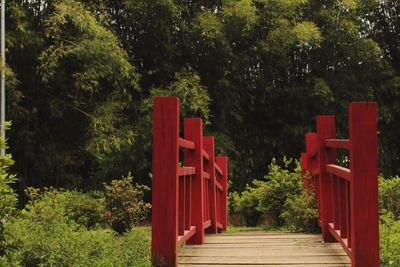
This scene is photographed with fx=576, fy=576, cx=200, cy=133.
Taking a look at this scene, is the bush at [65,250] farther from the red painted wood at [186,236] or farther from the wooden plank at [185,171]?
the wooden plank at [185,171]

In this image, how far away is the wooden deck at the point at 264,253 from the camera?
3009 mm

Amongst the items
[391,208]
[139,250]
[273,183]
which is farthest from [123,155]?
→ [139,250]

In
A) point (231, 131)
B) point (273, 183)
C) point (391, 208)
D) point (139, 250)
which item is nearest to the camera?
point (139, 250)

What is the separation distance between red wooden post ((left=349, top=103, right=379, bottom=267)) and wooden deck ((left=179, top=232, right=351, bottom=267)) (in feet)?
1.36

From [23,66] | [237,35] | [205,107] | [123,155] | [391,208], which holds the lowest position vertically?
[391,208]

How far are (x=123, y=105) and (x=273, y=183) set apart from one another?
3.76 m

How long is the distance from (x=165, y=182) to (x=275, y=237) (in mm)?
1840

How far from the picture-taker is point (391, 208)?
19.2 feet

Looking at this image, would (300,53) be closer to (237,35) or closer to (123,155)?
(237,35)

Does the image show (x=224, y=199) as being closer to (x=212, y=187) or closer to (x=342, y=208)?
(x=212, y=187)

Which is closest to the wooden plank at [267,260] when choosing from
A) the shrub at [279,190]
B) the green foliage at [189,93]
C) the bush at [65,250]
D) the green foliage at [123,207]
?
the bush at [65,250]

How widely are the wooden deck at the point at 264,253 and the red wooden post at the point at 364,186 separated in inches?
16.3

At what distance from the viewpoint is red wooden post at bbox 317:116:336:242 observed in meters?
3.81

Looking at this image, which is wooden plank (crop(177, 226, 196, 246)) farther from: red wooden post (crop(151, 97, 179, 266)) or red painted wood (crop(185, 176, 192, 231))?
red wooden post (crop(151, 97, 179, 266))
